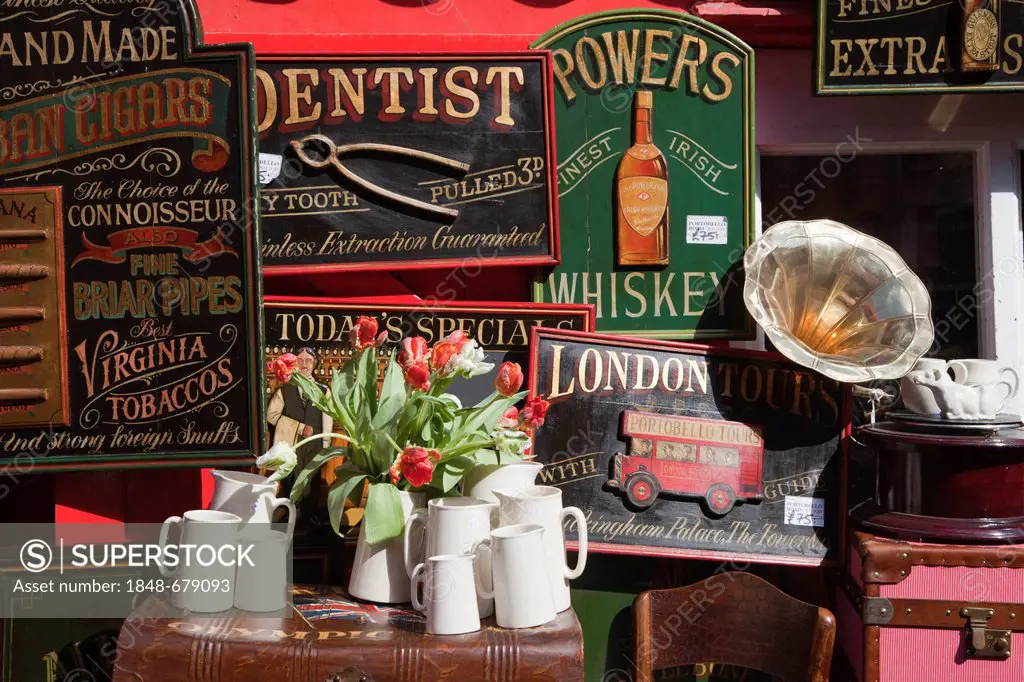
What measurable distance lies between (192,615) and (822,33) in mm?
2700

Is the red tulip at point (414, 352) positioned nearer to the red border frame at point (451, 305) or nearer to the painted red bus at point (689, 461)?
the red border frame at point (451, 305)

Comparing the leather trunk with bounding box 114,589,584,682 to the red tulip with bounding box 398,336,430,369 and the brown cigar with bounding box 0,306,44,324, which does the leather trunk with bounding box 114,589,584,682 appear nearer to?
the red tulip with bounding box 398,336,430,369

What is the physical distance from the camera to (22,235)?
2936 millimetres

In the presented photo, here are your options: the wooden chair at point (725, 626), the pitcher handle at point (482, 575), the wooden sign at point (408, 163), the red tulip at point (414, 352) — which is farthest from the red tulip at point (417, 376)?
the wooden chair at point (725, 626)

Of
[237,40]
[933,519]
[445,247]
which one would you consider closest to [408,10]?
[237,40]

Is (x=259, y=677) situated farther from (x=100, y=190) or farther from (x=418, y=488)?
(x=100, y=190)

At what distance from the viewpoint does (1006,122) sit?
11.5 ft

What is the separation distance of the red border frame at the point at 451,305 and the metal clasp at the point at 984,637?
147 centimetres

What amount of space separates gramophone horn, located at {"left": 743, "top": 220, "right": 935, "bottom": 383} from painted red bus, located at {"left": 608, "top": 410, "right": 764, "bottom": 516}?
1.34 ft

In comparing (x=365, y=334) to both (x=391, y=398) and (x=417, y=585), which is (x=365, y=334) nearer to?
(x=391, y=398)

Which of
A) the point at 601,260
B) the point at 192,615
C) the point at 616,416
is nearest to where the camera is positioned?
the point at 192,615

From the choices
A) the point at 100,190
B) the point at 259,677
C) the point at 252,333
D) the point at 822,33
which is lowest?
the point at 259,677

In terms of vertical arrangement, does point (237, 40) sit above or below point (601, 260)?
above

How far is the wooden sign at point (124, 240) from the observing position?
2.93 m
